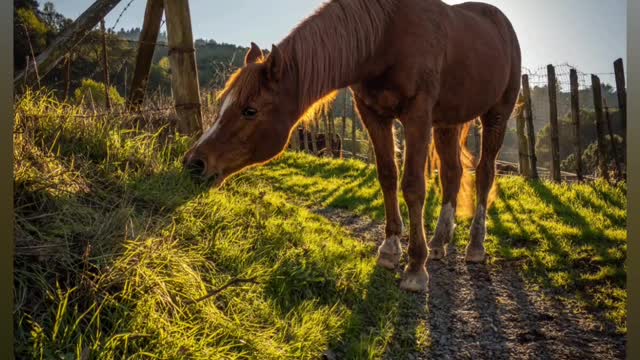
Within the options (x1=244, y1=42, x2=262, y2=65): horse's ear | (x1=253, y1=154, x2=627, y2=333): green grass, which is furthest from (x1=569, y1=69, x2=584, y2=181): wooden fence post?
(x1=244, y1=42, x2=262, y2=65): horse's ear

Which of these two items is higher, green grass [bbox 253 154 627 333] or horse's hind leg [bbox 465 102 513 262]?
horse's hind leg [bbox 465 102 513 262]

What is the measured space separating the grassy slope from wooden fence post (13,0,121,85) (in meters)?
0.28

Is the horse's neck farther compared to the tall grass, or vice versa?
the horse's neck

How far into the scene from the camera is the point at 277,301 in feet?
8.55

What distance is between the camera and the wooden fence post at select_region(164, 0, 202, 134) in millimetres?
4301

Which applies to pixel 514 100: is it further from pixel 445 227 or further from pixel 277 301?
pixel 277 301

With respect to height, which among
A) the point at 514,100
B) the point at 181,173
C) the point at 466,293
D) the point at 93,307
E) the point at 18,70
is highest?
the point at 18,70

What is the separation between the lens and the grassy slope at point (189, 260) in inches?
72.6

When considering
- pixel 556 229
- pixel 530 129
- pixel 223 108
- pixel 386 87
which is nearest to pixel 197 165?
pixel 223 108

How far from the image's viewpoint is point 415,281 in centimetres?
339

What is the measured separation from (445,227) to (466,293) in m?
1.13

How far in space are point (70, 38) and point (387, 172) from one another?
8.79 ft

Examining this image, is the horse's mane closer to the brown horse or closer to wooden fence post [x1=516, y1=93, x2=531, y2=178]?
the brown horse

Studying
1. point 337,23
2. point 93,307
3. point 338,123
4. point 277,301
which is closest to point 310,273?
point 277,301
